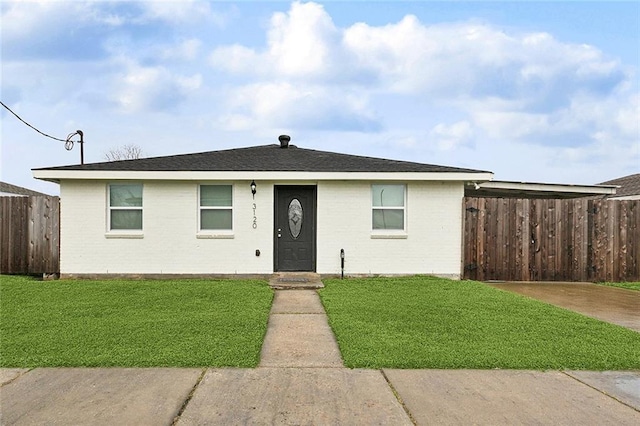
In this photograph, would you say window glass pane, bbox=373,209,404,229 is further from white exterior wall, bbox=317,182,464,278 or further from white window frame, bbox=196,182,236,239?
white window frame, bbox=196,182,236,239

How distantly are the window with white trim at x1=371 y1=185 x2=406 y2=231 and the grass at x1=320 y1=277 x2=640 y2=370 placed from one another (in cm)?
258

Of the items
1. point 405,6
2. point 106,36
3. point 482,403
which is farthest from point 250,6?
point 482,403

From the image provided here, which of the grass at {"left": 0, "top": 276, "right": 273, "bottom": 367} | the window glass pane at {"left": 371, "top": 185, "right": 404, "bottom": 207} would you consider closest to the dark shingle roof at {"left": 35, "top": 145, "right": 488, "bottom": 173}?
the window glass pane at {"left": 371, "top": 185, "right": 404, "bottom": 207}

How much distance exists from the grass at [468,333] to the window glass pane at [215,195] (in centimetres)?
389

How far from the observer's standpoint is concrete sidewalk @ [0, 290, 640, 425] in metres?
3.19

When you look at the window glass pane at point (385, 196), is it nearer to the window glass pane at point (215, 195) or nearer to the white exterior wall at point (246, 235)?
the white exterior wall at point (246, 235)

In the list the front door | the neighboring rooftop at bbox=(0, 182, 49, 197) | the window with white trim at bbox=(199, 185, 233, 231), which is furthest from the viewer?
the neighboring rooftop at bbox=(0, 182, 49, 197)

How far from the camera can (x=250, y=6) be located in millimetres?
9859

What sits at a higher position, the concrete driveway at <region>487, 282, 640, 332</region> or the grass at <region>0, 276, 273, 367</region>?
the grass at <region>0, 276, 273, 367</region>

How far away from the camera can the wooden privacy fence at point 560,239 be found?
1082 cm

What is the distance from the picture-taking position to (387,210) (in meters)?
10.7

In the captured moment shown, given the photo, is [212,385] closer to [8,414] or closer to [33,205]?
[8,414]

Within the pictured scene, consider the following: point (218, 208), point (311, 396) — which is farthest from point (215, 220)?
point (311, 396)

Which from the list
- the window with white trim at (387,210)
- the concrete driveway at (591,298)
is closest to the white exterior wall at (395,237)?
the window with white trim at (387,210)
